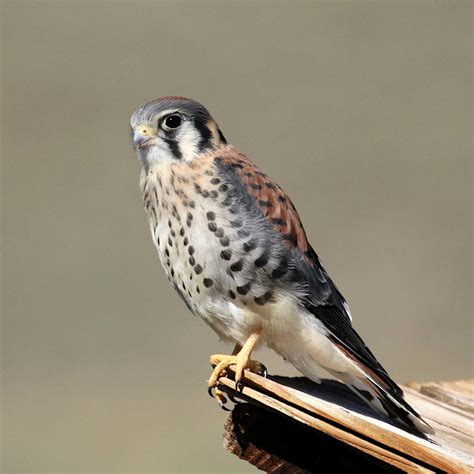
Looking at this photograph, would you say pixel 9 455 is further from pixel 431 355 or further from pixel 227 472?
pixel 431 355

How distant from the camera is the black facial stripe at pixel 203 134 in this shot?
490 cm

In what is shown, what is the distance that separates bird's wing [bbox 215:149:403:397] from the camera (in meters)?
4.78

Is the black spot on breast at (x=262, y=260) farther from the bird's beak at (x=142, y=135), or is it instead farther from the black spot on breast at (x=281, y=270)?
the bird's beak at (x=142, y=135)

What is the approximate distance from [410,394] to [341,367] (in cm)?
53

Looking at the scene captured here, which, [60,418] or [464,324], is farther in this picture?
[464,324]

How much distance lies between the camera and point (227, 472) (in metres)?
9.55

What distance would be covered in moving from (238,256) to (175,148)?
54 cm

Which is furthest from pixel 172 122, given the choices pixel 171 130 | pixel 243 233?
pixel 243 233

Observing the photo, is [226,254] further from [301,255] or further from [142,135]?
[142,135]

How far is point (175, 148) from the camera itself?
4906 millimetres

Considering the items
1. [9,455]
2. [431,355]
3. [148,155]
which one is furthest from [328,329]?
[431,355]

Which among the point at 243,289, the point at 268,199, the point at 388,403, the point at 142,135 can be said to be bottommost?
the point at 388,403

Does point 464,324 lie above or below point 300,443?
above

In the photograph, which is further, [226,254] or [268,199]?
[268,199]
